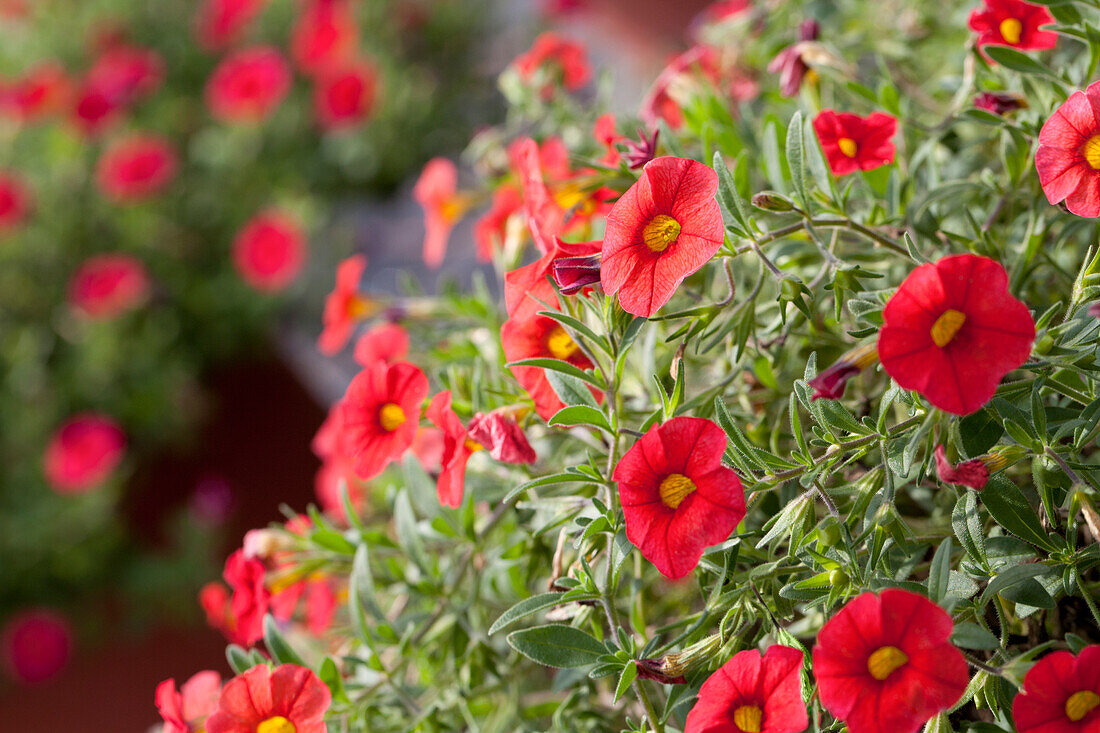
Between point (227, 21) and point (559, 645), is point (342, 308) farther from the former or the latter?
point (227, 21)

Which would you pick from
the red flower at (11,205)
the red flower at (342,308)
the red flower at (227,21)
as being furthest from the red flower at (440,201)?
the red flower at (227,21)

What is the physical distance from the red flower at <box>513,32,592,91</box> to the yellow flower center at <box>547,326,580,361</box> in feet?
1.60

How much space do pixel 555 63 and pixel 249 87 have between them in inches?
52.2

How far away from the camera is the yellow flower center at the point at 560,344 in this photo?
0.56 meters

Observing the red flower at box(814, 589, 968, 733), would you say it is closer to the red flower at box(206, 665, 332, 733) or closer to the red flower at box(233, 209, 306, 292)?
the red flower at box(206, 665, 332, 733)

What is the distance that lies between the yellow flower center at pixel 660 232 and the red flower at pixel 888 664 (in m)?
0.21

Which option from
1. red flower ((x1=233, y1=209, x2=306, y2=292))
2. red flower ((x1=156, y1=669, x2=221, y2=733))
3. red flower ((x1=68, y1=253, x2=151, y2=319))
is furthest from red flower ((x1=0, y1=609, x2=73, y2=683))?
red flower ((x1=156, y1=669, x2=221, y2=733))

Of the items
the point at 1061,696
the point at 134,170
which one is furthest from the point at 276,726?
the point at 134,170

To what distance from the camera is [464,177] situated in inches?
71.8

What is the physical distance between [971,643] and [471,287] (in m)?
1.12

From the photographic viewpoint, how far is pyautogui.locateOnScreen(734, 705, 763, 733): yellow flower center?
0.43m

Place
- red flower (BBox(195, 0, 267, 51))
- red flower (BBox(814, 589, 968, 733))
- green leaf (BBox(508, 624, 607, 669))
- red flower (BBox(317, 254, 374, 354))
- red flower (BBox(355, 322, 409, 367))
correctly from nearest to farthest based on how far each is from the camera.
A: red flower (BBox(814, 589, 968, 733)), green leaf (BBox(508, 624, 607, 669)), red flower (BBox(355, 322, 409, 367)), red flower (BBox(317, 254, 374, 354)), red flower (BBox(195, 0, 267, 51))

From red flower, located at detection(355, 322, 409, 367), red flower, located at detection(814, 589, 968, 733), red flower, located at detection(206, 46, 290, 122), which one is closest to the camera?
red flower, located at detection(814, 589, 968, 733)

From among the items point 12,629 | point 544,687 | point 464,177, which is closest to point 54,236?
point 12,629
